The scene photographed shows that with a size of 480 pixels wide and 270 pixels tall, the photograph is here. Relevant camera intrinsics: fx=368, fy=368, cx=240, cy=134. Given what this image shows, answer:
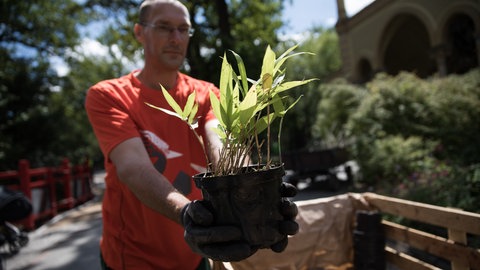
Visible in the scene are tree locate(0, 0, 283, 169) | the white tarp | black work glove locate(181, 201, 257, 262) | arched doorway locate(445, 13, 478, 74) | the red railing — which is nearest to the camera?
black work glove locate(181, 201, 257, 262)

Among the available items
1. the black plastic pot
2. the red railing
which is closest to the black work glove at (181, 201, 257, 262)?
the black plastic pot

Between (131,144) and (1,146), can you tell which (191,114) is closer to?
(131,144)

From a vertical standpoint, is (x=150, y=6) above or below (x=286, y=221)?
above

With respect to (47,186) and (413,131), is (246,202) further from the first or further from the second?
(47,186)

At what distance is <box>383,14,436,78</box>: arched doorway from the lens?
2164 cm

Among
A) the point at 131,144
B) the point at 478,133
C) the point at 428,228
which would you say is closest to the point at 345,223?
the point at 428,228

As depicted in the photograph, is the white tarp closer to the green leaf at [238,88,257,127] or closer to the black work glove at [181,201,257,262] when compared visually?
the black work glove at [181,201,257,262]

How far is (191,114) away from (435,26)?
19.2 meters

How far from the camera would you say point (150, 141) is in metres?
1.75

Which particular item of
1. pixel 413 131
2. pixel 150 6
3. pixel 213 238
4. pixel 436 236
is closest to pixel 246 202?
pixel 213 238

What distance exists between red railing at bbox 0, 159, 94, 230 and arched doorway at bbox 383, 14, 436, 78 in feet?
58.4

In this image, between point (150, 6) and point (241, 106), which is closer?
point (241, 106)

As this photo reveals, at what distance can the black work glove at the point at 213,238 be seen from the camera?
41.9 inches

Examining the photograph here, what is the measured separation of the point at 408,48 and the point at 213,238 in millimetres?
25731
